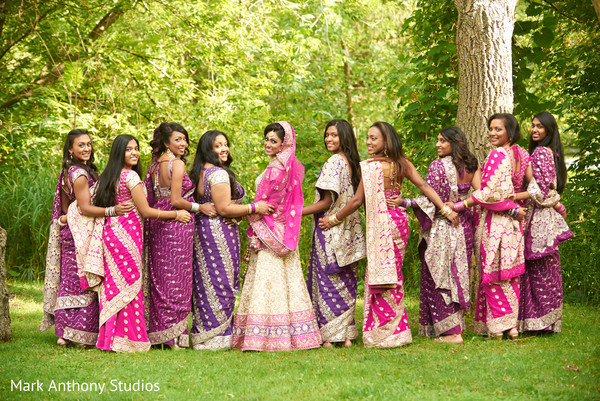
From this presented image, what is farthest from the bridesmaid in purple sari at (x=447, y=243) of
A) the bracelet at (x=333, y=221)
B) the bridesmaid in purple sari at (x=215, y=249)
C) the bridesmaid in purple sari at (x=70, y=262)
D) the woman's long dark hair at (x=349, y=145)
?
the bridesmaid in purple sari at (x=70, y=262)

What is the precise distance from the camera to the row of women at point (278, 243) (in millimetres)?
5977

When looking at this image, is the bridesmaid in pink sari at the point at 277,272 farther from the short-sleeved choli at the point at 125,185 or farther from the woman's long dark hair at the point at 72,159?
the woman's long dark hair at the point at 72,159

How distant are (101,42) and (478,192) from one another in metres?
8.51

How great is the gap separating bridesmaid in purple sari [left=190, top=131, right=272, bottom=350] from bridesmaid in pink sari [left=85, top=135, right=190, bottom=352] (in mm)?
278

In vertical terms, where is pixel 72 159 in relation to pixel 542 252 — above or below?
above

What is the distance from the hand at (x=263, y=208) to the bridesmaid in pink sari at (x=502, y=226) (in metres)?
1.74

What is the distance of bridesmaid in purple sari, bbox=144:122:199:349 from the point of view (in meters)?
6.05

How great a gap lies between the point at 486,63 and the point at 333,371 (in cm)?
391

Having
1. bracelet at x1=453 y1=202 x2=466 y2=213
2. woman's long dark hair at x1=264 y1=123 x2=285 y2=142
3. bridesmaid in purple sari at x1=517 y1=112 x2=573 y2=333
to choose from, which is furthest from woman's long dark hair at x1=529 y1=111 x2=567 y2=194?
woman's long dark hair at x1=264 y1=123 x2=285 y2=142

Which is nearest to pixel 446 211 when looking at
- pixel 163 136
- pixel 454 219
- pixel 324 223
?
pixel 454 219

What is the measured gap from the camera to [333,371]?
512cm

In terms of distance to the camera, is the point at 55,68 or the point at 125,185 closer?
the point at 125,185

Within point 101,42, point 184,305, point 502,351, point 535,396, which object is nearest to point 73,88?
point 101,42

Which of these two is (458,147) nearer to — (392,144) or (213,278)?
(392,144)
